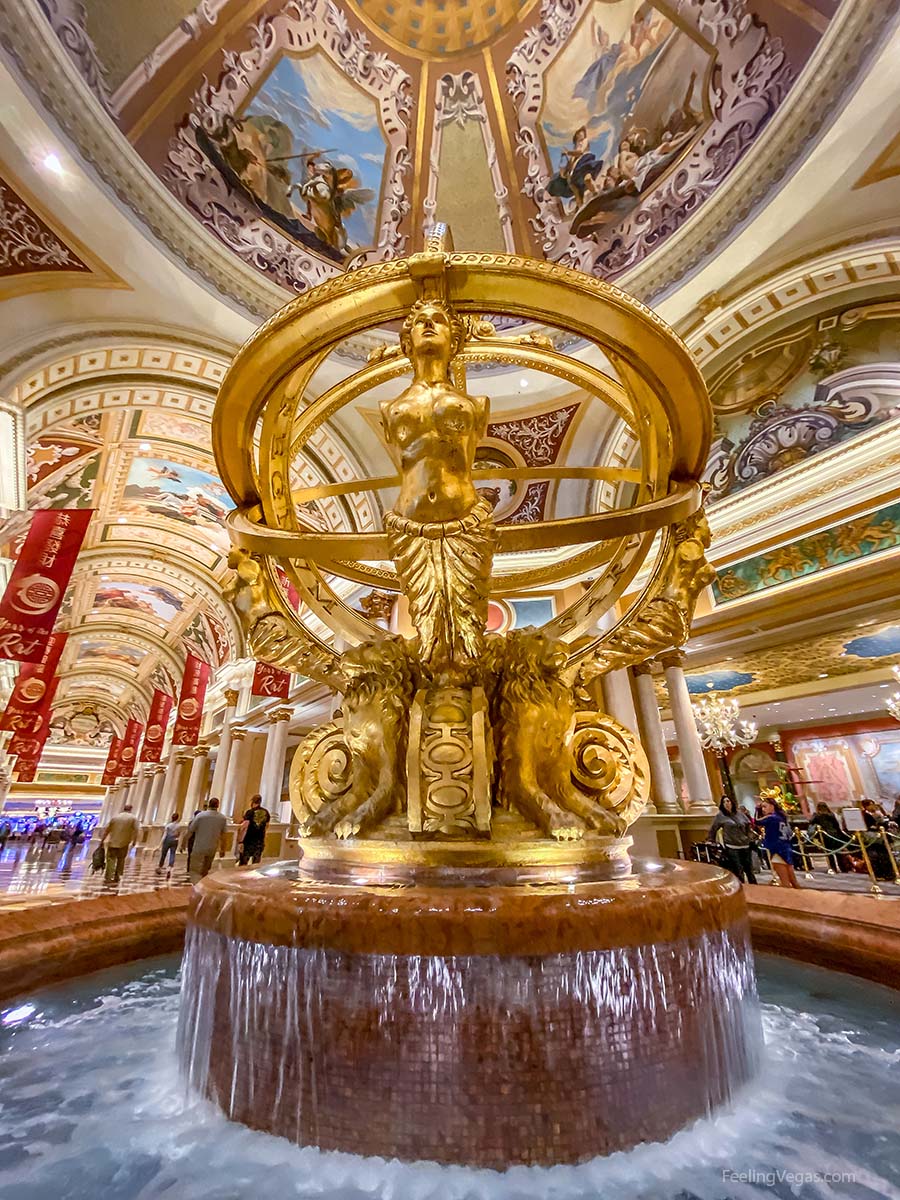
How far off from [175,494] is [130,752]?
48.0 feet

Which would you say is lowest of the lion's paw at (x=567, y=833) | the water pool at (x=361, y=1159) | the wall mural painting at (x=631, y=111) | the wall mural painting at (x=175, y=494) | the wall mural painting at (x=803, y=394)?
the water pool at (x=361, y=1159)

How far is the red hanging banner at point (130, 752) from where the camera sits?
69.1ft

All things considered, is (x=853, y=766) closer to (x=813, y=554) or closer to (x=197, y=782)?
(x=813, y=554)

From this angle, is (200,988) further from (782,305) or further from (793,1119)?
(782,305)

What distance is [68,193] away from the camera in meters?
5.71

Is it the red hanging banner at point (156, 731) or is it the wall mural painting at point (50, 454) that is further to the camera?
the red hanging banner at point (156, 731)

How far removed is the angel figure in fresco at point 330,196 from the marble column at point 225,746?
1109 centimetres

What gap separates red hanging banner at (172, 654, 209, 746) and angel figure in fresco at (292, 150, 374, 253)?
33.4ft

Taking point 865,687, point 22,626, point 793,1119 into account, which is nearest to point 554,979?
point 793,1119

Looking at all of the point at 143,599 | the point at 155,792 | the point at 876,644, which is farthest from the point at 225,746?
the point at 876,644

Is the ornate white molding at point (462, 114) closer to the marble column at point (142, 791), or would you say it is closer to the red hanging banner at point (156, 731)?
the red hanging banner at point (156, 731)

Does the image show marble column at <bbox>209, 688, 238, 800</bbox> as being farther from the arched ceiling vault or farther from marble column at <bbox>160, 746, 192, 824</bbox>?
marble column at <bbox>160, 746, 192, 824</bbox>

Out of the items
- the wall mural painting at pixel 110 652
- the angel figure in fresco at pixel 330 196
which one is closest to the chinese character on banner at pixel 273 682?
the angel figure in fresco at pixel 330 196

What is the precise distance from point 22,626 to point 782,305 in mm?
10419
